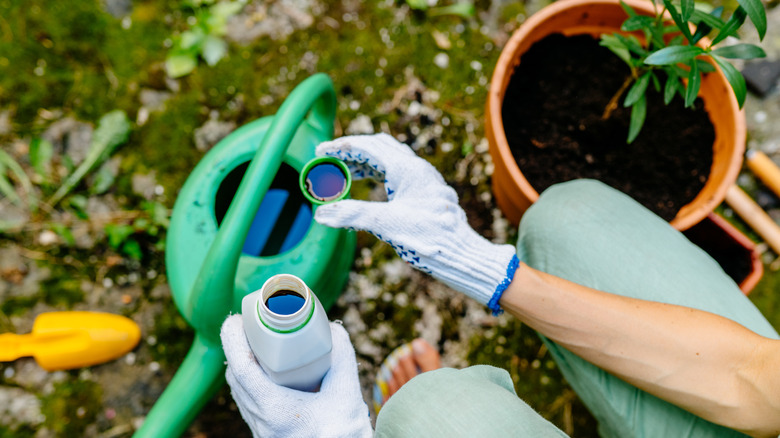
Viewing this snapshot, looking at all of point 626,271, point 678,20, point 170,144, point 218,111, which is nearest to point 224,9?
point 218,111

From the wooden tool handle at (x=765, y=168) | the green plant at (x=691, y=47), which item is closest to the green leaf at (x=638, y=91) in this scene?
the green plant at (x=691, y=47)

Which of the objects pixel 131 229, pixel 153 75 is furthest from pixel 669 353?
pixel 153 75

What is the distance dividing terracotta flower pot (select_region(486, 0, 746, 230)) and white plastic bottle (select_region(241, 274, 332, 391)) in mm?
612

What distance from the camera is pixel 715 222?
1.38 m

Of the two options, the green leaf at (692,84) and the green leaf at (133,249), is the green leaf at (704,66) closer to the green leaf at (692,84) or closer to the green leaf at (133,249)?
the green leaf at (692,84)

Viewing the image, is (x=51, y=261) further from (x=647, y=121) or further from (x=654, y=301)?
(x=647, y=121)

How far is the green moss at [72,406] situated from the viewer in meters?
1.52

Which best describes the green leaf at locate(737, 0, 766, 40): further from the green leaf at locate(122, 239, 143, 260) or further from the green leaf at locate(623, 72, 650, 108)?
the green leaf at locate(122, 239, 143, 260)

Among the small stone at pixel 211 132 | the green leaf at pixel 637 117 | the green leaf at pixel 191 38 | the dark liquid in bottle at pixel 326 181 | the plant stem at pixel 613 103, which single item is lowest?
the small stone at pixel 211 132

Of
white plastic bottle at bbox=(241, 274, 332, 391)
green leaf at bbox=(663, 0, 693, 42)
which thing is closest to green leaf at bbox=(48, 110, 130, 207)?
white plastic bottle at bbox=(241, 274, 332, 391)

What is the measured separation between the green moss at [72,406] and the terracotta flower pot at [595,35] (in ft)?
4.36

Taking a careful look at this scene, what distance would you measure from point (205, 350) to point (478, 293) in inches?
22.4

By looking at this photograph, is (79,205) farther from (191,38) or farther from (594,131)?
(594,131)

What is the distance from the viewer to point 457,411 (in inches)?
35.4
